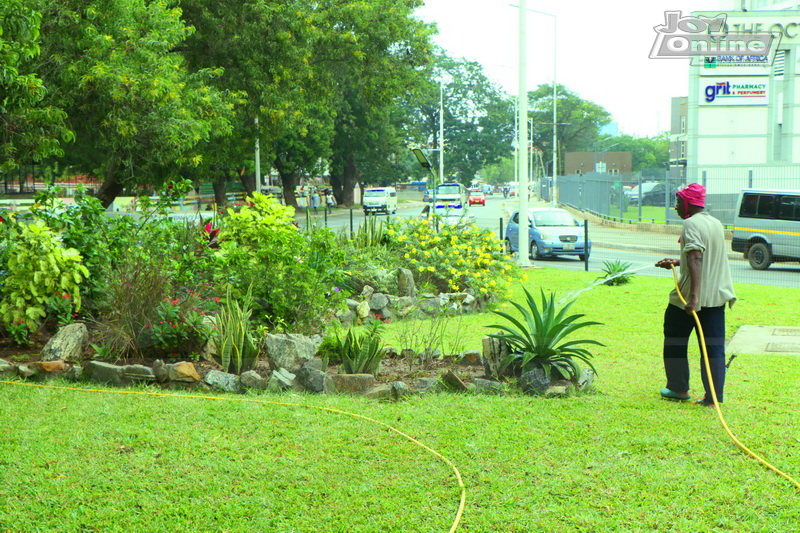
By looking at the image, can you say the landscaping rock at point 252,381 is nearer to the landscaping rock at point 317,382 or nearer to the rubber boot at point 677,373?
the landscaping rock at point 317,382

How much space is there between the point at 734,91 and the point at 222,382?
29457 millimetres

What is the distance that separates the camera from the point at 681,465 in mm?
4547

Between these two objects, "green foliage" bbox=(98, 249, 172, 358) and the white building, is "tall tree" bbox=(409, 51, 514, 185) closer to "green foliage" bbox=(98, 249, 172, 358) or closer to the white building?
the white building

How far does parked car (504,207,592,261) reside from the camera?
21.2m

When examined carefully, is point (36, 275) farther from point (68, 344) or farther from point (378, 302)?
point (378, 302)

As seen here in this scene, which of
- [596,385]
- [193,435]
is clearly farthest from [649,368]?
[193,435]

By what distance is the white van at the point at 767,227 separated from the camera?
17.7 m

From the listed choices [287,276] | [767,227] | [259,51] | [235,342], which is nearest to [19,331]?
[235,342]

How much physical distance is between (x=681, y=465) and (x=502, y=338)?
6.46ft

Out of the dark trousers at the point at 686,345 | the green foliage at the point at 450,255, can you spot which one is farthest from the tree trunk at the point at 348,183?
the dark trousers at the point at 686,345

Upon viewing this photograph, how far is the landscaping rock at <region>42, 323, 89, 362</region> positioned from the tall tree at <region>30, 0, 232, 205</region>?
25.9 feet

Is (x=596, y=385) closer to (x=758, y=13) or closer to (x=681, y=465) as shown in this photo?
(x=681, y=465)

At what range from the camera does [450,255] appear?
12.2 m

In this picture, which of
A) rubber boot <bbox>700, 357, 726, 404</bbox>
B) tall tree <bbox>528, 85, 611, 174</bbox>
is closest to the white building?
rubber boot <bbox>700, 357, 726, 404</bbox>
